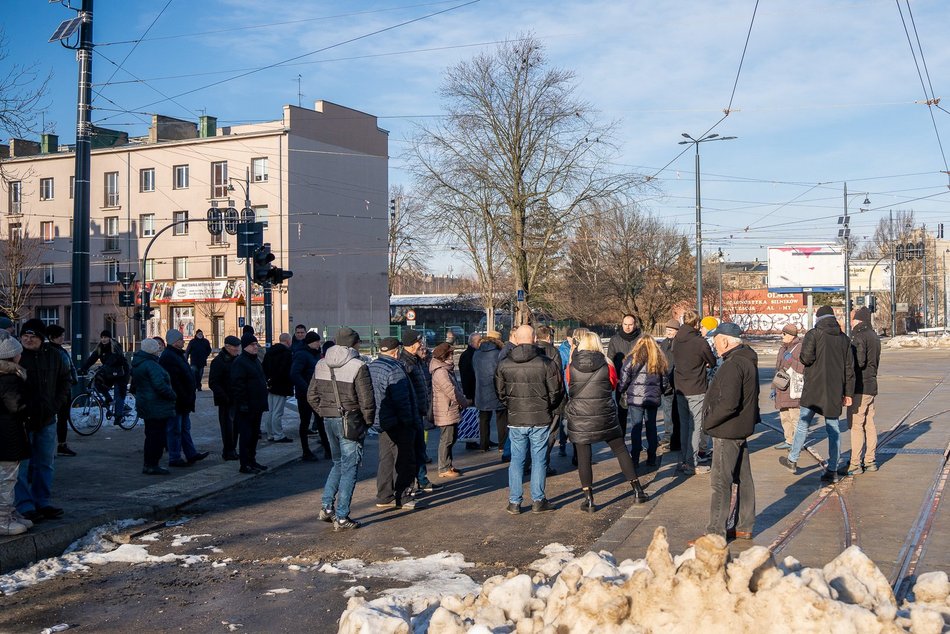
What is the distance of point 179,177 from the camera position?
58.8m

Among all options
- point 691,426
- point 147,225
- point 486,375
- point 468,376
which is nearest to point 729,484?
point 691,426

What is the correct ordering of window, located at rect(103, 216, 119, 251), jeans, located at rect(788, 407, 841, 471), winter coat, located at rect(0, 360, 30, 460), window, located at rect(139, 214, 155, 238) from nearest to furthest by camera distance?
winter coat, located at rect(0, 360, 30, 460)
jeans, located at rect(788, 407, 841, 471)
window, located at rect(139, 214, 155, 238)
window, located at rect(103, 216, 119, 251)

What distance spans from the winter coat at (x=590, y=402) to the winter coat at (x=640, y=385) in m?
2.11

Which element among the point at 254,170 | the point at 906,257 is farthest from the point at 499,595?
the point at 906,257

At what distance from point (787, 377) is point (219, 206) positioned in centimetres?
5108

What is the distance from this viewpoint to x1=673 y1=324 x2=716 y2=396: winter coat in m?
10.7

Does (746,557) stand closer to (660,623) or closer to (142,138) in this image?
(660,623)

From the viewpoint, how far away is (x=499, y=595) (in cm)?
505

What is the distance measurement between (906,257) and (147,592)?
57.8m

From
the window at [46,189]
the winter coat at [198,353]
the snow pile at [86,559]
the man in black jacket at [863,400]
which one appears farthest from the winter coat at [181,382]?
the window at [46,189]

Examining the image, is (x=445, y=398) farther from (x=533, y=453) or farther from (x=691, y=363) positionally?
(x=691, y=363)

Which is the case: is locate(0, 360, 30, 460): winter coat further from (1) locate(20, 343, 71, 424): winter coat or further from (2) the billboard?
(2) the billboard

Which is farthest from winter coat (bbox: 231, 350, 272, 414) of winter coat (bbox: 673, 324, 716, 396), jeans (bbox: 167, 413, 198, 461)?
winter coat (bbox: 673, 324, 716, 396)

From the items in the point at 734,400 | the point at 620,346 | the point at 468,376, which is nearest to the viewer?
the point at 734,400
